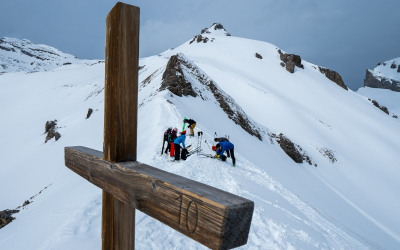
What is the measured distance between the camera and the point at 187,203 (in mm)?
1034

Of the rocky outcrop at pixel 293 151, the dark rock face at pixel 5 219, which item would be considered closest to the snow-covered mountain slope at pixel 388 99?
the rocky outcrop at pixel 293 151

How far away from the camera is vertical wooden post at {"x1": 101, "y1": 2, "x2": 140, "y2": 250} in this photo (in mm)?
1598

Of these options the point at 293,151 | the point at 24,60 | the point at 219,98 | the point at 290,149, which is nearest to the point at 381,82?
the point at 290,149

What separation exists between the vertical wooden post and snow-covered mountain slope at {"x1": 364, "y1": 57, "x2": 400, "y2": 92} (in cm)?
17282

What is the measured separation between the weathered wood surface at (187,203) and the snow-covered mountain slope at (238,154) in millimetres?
2638

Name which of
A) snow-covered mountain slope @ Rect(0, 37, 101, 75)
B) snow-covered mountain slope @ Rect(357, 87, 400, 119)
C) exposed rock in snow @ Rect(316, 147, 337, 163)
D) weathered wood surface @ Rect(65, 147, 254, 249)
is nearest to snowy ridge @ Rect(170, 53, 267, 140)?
exposed rock in snow @ Rect(316, 147, 337, 163)

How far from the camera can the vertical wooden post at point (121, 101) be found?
160cm

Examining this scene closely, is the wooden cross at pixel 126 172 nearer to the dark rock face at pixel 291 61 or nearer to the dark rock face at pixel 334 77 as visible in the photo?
the dark rock face at pixel 291 61

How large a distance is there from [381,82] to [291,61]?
127301 millimetres

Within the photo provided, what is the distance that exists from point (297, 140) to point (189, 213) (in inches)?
986

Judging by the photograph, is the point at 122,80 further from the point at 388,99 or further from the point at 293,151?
the point at 388,99

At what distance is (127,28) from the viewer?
5.21 ft

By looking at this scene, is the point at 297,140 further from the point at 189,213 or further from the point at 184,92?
the point at 189,213

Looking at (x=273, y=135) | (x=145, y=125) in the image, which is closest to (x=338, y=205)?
(x=273, y=135)
